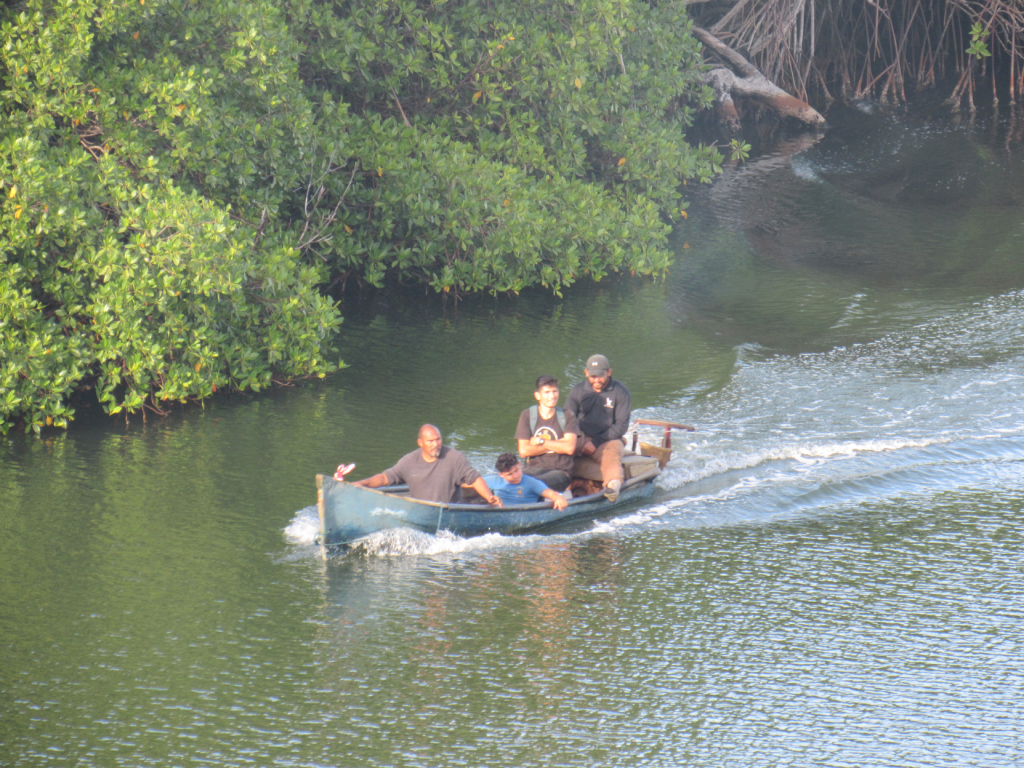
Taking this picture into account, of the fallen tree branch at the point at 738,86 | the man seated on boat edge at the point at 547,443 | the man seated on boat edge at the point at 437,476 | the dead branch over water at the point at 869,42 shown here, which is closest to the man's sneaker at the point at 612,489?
the man seated on boat edge at the point at 547,443

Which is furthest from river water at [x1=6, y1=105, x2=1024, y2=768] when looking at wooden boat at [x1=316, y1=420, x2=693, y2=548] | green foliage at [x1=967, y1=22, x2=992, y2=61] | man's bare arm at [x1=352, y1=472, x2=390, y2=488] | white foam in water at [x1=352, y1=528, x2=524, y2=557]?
green foliage at [x1=967, y1=22, x2=992, y2=61]

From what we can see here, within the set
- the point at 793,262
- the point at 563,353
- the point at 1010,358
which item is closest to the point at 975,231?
the point at 793,262

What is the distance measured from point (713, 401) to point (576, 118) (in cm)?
690

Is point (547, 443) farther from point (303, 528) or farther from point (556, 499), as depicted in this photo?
point (303, 528)

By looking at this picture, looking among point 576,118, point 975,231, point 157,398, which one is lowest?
point 157,398

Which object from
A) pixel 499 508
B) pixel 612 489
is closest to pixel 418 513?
pixel 499 508

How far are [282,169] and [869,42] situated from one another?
21174 millimetres

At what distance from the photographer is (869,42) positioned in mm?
31438

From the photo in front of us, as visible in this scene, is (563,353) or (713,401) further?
(563,353)

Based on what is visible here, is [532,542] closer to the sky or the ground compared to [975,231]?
closer to the ground

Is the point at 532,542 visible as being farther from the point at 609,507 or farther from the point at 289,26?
the point at 289,26

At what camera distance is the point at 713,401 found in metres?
14.7

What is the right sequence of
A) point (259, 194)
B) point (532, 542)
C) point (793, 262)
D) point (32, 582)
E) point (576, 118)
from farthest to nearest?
point (793, 262) → point (576, 118) → point (259, 194) → point (532, 542) → point (32, 582)

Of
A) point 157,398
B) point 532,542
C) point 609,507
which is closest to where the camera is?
point 532,542
